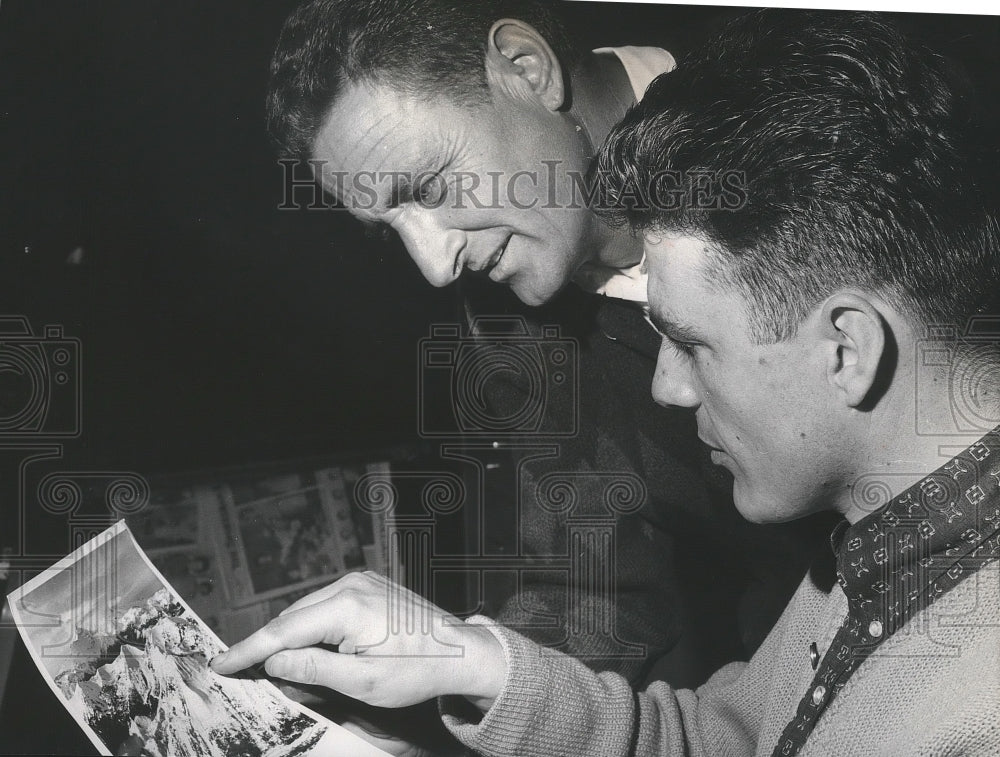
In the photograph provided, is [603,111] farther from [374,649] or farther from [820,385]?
[374,649]

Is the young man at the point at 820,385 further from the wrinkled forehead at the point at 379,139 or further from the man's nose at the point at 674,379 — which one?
the wrinkled forehead at the point at 379,139

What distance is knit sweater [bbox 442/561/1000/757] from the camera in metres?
1.03

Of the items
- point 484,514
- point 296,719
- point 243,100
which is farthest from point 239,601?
point 243,100

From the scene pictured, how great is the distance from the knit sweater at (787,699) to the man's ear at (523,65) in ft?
2.18

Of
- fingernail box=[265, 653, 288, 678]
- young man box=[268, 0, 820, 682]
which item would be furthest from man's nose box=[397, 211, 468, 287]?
fingernail box=[265, 653, 288, 678]

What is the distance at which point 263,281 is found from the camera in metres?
1.14

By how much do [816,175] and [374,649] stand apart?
30.8 inches

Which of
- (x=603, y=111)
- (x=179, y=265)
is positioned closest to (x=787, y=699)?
(x=603, y=111)

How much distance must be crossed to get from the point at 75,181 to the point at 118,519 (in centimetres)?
43

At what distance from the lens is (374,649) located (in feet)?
3.73

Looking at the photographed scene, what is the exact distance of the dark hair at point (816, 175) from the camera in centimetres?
107

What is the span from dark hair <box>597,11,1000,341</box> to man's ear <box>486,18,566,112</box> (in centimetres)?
10

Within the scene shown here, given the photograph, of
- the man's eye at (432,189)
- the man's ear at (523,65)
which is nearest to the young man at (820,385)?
the man's ear at (523,65)

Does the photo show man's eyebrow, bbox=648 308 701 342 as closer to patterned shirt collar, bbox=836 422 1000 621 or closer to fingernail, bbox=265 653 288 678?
patterned shirt collar, bbox=836 422 1000 621
